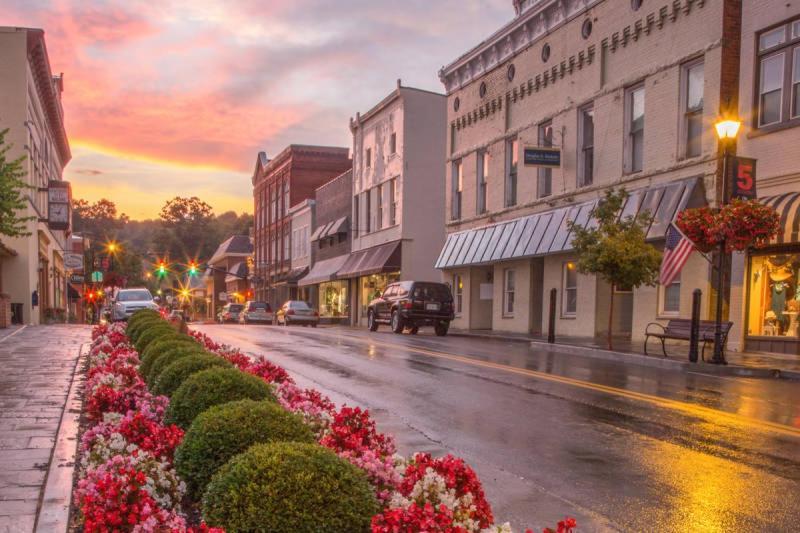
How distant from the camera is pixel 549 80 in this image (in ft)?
91.3

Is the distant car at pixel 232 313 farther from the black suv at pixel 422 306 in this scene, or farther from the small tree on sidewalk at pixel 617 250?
the small tree on sidewalk at pixel 617 250

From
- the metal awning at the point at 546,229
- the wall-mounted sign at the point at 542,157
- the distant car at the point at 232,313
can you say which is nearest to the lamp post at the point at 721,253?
the metal awning at the point at 546,229

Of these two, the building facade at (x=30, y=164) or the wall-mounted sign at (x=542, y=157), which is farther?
the building facade at (x=30, y=164)

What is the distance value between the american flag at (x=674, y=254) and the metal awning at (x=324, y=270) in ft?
102

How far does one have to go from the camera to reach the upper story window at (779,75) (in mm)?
17734

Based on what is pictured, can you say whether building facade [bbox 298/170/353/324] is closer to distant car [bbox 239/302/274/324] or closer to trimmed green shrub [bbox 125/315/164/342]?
distant car [bbox 239/302/274/324]

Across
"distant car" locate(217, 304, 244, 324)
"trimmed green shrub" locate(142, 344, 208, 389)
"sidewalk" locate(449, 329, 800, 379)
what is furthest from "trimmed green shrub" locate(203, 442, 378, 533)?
Result: "distant car" locate(217, 304, 244, 324)

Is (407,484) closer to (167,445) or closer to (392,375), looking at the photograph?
(167,445)

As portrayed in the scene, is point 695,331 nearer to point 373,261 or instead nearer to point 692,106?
point 692,106

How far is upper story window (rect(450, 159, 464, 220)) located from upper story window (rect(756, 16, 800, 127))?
56.7 feet

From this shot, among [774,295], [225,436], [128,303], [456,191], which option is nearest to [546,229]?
[456,191]

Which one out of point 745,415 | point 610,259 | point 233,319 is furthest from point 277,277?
point 745,415

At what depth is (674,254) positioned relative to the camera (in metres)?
17.4

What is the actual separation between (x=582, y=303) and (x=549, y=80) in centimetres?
859
